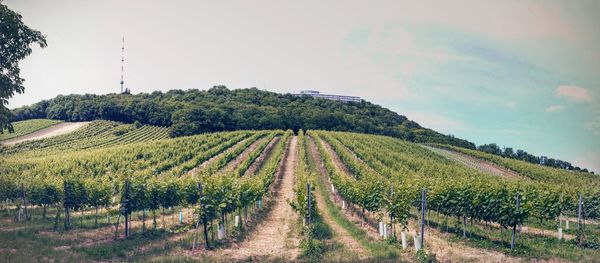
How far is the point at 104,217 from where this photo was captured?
28.3 m

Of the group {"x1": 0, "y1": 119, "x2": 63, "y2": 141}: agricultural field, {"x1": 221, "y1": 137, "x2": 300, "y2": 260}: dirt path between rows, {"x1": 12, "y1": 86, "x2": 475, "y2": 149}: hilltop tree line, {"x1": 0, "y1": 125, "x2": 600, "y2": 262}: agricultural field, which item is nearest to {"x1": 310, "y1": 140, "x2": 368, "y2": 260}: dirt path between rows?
{"x1": 0, "y1": 125, "x2": 600, "y2": 262}: agricultural field

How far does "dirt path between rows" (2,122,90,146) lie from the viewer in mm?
93194

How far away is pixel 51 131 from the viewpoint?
10412 centimetres

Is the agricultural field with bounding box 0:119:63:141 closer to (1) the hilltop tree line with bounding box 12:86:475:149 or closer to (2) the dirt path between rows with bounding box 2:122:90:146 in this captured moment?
(2) the dirt path between rows with bounding box 2:122:90:146

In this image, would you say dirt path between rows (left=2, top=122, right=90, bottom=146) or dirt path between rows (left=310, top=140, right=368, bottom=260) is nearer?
dirt path between rows (left=310, top=140, right=368, bottom=260)

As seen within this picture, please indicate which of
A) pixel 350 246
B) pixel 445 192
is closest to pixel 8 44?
pixel 350 246

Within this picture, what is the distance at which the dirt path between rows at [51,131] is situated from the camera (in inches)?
3669

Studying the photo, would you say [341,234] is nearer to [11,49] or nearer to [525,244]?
[525,244]

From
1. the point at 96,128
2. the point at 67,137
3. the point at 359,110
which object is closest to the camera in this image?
the point at 67,137

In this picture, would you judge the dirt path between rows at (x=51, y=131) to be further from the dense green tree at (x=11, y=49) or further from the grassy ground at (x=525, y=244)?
the grassy ground at (x=525, y=244)

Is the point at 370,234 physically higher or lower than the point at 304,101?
lower

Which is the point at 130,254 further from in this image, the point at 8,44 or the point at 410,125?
the point at 410,125

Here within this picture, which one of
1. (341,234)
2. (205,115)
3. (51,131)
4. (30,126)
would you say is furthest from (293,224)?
(30,126)

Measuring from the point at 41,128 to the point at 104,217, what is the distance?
93931 mm
